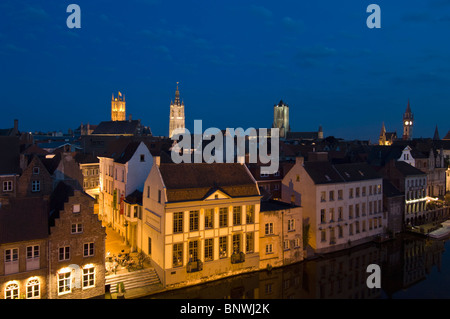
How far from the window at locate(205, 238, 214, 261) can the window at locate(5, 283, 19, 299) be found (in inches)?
727

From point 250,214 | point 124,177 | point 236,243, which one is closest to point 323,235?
point 250,214

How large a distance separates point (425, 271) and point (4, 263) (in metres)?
49.3

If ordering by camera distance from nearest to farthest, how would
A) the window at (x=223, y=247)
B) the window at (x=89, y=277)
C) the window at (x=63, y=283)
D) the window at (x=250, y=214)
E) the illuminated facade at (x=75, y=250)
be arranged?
the illuminated facade at (x=75, y=250) < the window at (x=63, y=283) < the window at (x=89, y=277) < the window at (x=223, y=247) < the window at (x=250, y=214)

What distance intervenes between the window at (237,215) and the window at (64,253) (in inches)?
712

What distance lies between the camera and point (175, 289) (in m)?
37.2

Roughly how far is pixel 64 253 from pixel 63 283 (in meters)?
2.74

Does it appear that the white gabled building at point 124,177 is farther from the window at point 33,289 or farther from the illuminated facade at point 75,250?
the window at point 33,289

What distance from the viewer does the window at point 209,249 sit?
39.1 meters

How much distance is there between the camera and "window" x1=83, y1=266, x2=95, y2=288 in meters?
33.1

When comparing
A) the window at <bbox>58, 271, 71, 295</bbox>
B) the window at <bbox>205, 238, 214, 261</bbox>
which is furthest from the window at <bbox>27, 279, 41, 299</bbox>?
the window at <bbox>205, 238, 214, 261</bbox>

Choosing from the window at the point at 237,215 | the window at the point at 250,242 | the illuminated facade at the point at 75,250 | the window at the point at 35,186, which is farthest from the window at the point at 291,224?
the window at the point at 35,186
